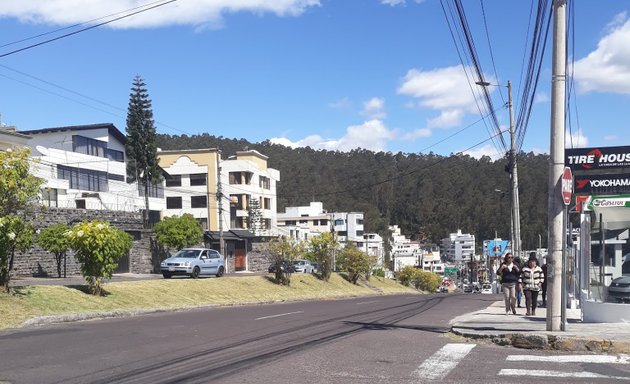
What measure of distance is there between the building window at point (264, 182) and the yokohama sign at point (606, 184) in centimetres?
6175

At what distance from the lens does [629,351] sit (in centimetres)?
1058

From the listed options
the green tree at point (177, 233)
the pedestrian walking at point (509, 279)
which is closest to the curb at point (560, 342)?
the pedestrian walking at point (509, 279)

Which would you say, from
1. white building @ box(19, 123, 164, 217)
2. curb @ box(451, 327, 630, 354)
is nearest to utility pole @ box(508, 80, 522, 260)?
curb @ box(451, 327, 630, 354)

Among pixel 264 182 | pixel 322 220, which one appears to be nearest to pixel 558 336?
pixel 264 182

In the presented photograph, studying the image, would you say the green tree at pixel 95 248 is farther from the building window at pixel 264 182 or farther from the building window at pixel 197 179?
the building window at pixel 264 182

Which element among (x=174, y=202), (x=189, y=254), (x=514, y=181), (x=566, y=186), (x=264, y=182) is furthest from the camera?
(x=264, y=182)

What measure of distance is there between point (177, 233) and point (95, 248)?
90.9 ft

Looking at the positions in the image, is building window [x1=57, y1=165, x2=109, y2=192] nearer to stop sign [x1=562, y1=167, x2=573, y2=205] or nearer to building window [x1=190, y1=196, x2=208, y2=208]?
building window [x1=190, y1=196, x2=208, y2=208]

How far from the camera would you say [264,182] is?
267 ft

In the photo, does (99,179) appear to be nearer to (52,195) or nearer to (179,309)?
(52,195)

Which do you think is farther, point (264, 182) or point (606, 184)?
point (264, 182)

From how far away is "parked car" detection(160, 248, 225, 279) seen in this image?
33.2 metres

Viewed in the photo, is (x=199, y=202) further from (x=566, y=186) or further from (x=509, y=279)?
(x=566, y=186)

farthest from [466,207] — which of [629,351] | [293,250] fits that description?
[629,351]
